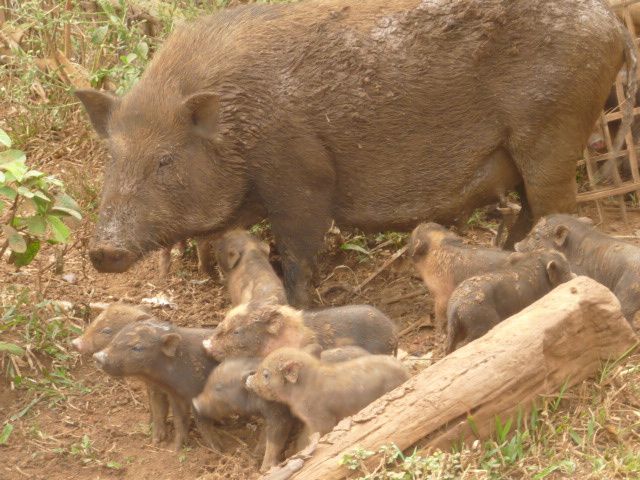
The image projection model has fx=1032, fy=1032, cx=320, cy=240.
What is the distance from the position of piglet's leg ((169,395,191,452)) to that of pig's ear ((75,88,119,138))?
180cm

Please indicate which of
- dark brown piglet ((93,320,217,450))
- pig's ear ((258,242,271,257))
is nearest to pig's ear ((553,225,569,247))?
pig's ear ((258,242,271,257))

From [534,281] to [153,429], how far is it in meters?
2.07

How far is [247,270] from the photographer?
19.0 feet

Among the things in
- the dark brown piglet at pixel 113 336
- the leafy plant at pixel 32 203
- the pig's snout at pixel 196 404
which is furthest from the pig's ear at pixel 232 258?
the pig's snout at pixel 196 404

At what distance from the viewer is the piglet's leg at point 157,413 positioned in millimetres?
5168

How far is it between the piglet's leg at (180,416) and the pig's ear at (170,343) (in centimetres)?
26

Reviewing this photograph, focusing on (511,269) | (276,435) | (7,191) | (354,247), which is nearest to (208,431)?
(276,435)

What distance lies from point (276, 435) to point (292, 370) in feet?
1.32

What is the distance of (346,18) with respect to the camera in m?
6.02

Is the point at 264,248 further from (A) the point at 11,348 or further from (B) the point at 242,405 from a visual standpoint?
(A) the point at 11,348

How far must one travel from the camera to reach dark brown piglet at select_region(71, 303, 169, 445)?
519cm

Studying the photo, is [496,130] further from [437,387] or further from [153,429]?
[153,429]

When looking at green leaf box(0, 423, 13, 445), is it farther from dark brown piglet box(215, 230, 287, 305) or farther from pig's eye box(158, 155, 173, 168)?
pig's eye box(158, 155, 173, 168)

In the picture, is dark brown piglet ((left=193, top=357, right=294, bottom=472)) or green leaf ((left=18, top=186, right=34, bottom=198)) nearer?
dark brown piglet ((left=193, top=357, right=294, bottom=472))
